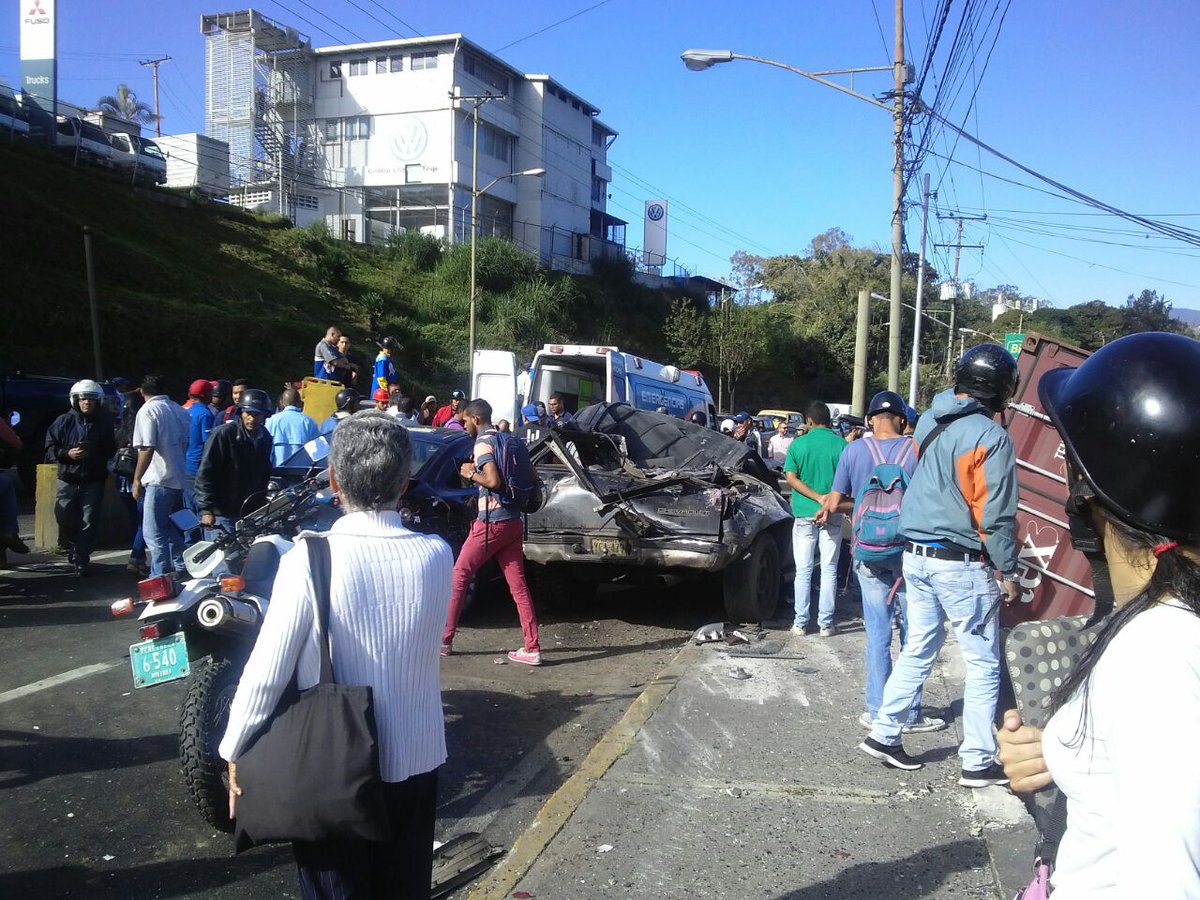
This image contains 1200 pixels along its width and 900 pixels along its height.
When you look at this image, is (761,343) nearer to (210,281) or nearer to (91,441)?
(210,281)

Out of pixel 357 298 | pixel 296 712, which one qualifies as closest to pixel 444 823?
pixel 296 712

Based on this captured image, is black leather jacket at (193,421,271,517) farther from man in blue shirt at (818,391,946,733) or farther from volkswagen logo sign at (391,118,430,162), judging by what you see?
volkswagen logo sign at (391,118,430,162)

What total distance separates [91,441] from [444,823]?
5.92 metres

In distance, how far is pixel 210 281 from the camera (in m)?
25.8

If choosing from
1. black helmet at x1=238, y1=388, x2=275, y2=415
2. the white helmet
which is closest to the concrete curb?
black helmet at x1=238, y1=388, x2=275, y2=415

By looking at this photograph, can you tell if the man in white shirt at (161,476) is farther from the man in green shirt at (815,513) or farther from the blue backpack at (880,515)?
the blue backpack at (880,515)

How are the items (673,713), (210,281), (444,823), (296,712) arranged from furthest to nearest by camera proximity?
(210,281) → (673,713) → (444,823) → (296,712)

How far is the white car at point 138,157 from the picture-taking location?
30.0 meters

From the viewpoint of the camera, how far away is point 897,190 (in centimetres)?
1568

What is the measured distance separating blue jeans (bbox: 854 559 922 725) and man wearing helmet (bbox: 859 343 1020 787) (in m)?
0.48

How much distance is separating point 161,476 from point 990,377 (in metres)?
6.72

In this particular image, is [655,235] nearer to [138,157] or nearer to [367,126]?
[367,126]

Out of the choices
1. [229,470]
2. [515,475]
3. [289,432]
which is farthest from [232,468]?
[515,475]

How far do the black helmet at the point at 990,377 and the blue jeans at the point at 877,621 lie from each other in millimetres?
1059
